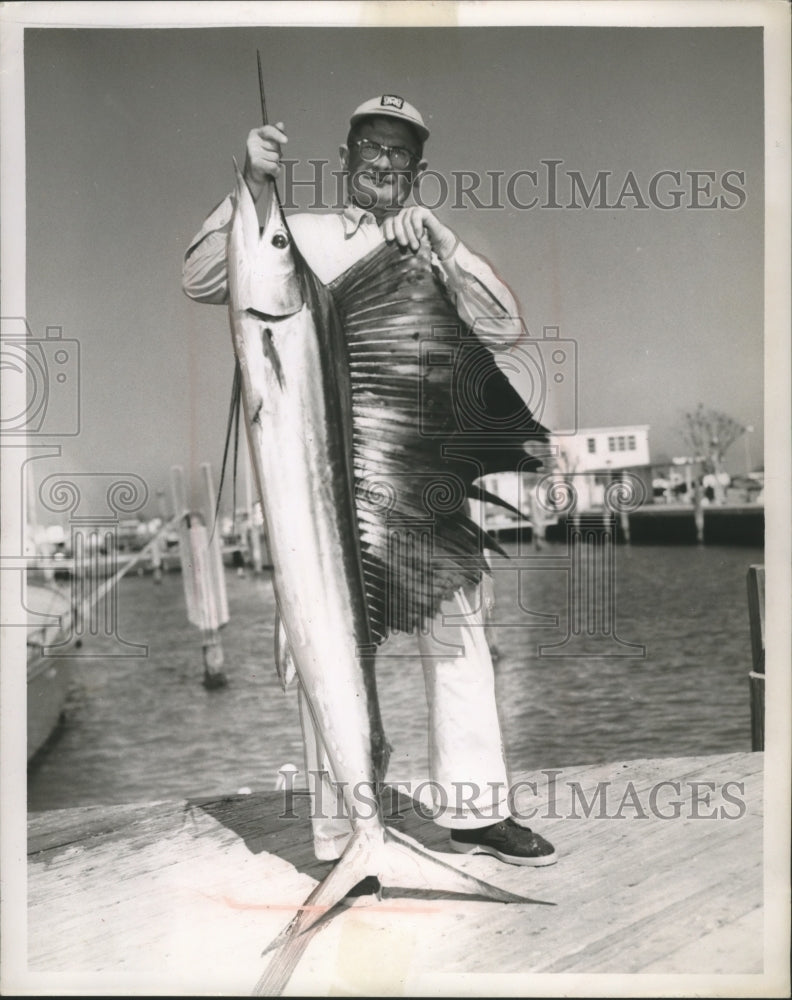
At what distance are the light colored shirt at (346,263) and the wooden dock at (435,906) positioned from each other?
1478 millimetres

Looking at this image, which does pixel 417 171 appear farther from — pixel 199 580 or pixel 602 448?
pixel 199 580

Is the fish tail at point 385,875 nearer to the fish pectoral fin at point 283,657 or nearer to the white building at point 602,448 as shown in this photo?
the fish pectoral fin at point 283,657

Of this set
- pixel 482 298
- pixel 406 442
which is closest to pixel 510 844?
pixel 406 442

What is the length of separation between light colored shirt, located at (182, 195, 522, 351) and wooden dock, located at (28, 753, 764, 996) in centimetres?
148

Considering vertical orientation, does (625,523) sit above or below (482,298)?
below

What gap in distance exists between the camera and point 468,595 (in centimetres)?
282

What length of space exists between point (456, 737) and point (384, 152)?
166 cm

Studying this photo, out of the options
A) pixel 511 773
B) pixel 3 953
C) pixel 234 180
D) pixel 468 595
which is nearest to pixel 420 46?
pixel 234 180

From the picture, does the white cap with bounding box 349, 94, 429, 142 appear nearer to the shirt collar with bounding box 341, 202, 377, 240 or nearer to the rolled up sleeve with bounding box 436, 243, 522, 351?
the shirt collar with bounding box 341, 202, 377, 240

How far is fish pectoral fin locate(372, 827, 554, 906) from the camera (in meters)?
2.58

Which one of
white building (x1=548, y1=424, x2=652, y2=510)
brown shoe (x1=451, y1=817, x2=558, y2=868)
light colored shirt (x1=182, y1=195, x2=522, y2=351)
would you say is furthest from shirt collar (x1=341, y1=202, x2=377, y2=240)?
brown shoe (x1=451, y1=817, x2=558, y2=868)

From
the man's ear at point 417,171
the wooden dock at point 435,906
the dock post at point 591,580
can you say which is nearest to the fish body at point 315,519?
the wooden dock at point 435,906

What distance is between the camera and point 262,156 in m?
2.69

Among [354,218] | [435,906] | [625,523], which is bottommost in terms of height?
[435,906]
